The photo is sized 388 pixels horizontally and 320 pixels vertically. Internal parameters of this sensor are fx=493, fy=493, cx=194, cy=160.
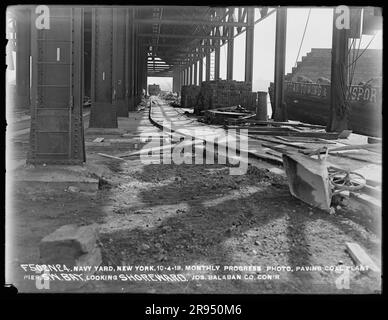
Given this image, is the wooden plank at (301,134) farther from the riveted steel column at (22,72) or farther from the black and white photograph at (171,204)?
the riveted steel column at (22,72)

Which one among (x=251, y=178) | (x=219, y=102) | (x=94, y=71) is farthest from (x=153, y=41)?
(x=251, y=178)

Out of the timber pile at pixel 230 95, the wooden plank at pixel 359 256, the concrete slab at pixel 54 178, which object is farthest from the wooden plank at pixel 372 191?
the timber pile at pixel 230 95

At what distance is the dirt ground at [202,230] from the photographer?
11.4 ft

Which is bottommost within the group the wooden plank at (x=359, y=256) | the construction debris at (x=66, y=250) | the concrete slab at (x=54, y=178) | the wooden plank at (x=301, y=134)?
the wooden plank at (x=359, y=256)

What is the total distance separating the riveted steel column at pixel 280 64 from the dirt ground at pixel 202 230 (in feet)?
37.3

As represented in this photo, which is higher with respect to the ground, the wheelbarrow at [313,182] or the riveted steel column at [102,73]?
the riveted steel column at [102,73]

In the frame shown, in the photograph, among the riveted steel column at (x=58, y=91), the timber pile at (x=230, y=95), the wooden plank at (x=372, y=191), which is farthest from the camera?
the timber pile at (x=230, y=95)

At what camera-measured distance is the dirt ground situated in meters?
3.46

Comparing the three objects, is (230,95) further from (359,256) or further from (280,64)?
(359,256)

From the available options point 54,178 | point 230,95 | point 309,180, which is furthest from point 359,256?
point 230,95

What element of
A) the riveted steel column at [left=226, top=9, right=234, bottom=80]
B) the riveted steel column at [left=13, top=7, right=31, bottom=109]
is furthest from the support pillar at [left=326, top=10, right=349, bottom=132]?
the riveted steel column at [left=226, top=9, right=234, bottom=80]

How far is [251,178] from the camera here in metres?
7.25

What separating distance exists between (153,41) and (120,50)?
27.6 meters
